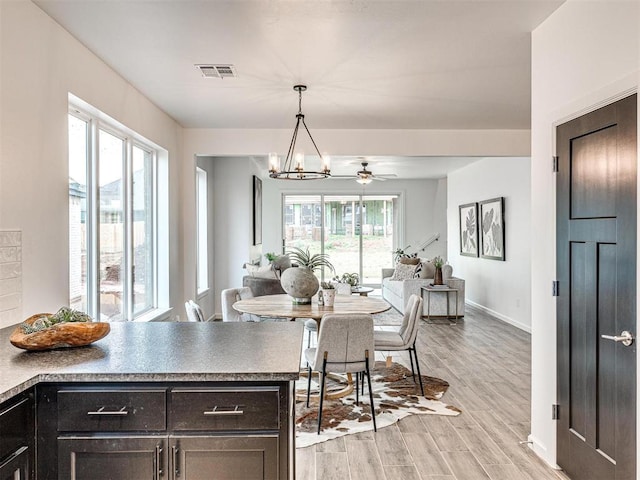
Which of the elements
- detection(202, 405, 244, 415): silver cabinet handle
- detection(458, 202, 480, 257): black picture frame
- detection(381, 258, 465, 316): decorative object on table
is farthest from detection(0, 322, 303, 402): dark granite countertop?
detection(458, 202, 480, 257): black picture frame

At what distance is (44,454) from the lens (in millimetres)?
1730

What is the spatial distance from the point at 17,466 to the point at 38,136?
70.4 inches

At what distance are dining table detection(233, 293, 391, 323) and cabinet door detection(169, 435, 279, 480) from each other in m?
1.86

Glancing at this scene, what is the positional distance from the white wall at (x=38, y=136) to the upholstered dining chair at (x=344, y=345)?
1.69 meters

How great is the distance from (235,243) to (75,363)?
578 centimetres

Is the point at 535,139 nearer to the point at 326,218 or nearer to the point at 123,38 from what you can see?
the point at 123,38

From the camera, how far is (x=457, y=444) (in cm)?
309

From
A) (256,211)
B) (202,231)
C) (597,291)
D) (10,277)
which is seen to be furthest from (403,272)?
(10,277)

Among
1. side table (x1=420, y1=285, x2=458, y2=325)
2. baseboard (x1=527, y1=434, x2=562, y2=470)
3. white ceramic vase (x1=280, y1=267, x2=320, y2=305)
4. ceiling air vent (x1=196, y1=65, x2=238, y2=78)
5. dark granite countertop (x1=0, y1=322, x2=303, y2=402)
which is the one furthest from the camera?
side table (x1=420, y1=285, x2=458, y2=325)

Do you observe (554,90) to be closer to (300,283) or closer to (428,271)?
(300,283)

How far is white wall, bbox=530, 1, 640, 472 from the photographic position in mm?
2146

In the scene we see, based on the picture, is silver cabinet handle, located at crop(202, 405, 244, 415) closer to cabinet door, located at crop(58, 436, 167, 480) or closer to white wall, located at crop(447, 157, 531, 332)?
cabinet door, located at crop(58, 436, 167, 480)

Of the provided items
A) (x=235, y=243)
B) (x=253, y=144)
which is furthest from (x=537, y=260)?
(x=235, y=243)

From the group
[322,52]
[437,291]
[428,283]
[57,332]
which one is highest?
[322,52]
